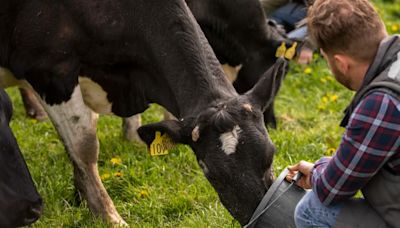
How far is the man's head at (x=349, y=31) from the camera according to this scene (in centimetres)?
342

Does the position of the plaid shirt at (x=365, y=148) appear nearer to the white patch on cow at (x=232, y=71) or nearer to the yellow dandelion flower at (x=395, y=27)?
the white patch on cow at (x=232, y=71)

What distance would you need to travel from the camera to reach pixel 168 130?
4.46m

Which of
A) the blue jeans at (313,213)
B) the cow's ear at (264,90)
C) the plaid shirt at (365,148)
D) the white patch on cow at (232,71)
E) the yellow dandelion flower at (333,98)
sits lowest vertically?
the yellow dandelion flower at (333,98)

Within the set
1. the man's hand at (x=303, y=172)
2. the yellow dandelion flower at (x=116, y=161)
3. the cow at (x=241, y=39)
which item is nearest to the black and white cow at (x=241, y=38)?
the cow at (x=241, y=39)

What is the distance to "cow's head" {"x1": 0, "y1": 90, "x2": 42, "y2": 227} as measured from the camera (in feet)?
12.9

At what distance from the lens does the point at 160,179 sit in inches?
227

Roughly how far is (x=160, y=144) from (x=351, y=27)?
1.55m

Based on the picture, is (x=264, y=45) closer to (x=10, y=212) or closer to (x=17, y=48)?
(x=17, y=48)

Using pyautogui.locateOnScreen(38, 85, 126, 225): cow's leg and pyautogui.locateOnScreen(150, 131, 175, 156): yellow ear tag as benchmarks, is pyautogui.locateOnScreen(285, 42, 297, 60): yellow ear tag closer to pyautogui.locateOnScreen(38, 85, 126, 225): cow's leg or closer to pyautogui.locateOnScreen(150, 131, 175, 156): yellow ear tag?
pyautogui.locateOnScreen(38, 85, 126, 225): cow's leg

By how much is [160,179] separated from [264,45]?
1561 mm

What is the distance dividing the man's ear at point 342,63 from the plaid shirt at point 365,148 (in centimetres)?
26

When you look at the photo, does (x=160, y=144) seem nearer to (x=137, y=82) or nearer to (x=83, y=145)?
(x=137, y=82)

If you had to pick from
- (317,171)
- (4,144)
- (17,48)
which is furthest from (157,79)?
(317,171)

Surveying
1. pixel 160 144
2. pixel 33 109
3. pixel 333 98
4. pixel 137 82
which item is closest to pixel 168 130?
pixel 160 144
